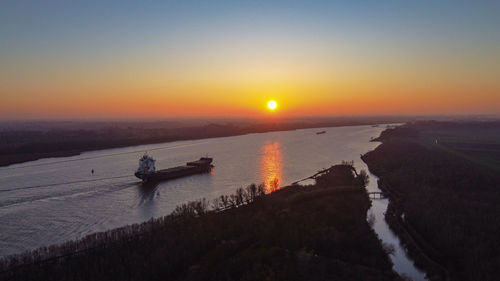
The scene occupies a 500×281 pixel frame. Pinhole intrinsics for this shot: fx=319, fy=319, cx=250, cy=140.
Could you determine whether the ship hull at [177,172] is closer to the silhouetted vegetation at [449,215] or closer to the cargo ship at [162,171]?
the cargo ship at [162,171]

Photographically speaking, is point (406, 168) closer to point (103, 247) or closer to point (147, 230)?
point (147, 230)

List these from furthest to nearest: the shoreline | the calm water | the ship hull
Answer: the ship hull → the calm water → the shoreline

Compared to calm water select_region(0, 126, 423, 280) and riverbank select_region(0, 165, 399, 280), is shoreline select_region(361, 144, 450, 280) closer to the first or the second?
calm water select_region(0, 126, 423, 280)

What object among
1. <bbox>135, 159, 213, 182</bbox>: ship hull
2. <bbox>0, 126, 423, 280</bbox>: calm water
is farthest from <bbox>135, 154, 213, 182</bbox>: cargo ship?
<bbox>0, 126, 423, 280</bbox>: calm water

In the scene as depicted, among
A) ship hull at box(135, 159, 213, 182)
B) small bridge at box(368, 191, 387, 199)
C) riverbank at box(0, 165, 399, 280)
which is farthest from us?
ship hull at box(135, 159, 213, 182)

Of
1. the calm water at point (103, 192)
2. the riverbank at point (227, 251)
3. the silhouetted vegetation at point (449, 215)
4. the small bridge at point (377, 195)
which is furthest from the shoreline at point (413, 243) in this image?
the riverbank at point (227, 251)

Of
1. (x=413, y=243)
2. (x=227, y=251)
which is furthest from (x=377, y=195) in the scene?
(x=227, y=251)

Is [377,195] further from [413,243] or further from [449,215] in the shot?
[413,243]
